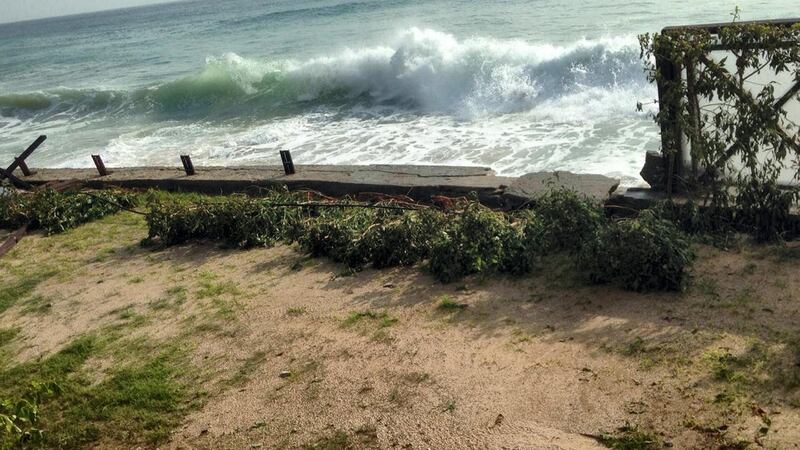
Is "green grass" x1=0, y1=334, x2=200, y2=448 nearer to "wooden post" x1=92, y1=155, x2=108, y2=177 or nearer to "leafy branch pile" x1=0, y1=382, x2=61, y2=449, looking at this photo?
"leafy branch pile" x1=0, y1=382, x2=61, y2=449

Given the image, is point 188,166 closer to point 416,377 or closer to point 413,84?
point 416,377

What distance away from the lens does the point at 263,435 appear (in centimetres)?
349

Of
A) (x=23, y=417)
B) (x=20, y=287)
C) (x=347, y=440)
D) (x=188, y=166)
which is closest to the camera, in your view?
(x=23, y=417)

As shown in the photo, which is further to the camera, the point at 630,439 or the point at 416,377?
the point at 416,377

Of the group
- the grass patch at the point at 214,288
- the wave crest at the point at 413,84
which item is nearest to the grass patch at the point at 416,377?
the grass patch at the point at 214,288

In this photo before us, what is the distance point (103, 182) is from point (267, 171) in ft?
8.26

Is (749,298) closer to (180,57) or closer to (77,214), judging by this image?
(77,214)

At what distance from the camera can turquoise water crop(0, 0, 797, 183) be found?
434 inches

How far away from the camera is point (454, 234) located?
5.25 meters

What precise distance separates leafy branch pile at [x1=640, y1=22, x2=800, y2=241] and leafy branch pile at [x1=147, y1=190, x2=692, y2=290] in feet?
2.36

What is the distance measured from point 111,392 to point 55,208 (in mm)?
4687

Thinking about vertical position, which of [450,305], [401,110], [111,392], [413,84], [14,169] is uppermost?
[14,169]

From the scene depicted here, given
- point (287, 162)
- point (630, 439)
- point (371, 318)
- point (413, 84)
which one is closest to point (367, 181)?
point (287, 162)

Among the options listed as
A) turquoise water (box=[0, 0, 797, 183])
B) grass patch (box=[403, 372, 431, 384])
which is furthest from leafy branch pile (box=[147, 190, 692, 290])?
turquoise water (box=[0, 0, 797, 183])
